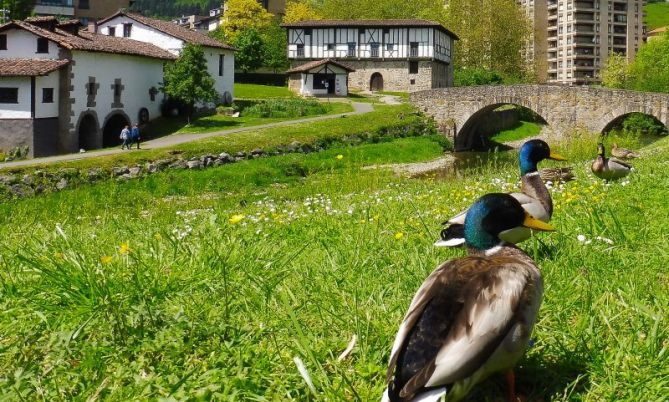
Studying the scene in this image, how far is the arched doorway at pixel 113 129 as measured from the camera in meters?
39.2

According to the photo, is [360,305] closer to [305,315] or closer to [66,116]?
[305,315]

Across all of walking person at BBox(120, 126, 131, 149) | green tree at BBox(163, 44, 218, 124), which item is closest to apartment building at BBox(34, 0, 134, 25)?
green tree at BBox(163, 44, 218, 124)

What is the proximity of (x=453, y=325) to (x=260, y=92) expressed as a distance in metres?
56.6

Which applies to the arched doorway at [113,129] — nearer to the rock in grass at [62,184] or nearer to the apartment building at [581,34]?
the rock in grass at [62,184]

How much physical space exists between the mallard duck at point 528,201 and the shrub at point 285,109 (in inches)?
1497

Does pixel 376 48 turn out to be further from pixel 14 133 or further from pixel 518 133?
pixel 14 133

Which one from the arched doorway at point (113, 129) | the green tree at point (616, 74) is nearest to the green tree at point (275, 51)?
the arched doorway at point (113, 129)

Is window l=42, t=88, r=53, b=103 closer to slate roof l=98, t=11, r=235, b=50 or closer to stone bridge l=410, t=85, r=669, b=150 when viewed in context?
slate roof l=98, t=11, r=235, b=50

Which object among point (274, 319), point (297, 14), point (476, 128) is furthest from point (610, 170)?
point (297, 14)

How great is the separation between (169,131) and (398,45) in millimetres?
30688

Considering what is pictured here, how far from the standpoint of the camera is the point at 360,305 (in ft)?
14.2

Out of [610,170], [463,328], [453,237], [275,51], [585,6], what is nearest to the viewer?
[463,328]

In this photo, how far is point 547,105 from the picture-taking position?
48.2 m

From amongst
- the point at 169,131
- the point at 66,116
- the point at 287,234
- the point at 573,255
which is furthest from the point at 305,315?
the point at 169,131
